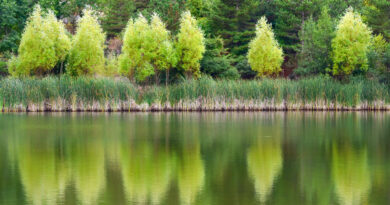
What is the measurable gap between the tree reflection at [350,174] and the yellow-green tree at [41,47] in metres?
26.6

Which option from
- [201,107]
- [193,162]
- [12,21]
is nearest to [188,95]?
[201,107]

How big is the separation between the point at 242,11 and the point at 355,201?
141 ft

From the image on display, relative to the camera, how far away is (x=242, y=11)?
54.0 meters

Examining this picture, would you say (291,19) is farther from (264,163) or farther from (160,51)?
(264,163)

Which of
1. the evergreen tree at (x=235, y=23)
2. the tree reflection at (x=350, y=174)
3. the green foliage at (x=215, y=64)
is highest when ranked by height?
the evergreen tree at (x=235, y=23)

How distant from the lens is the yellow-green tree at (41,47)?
42.0 m

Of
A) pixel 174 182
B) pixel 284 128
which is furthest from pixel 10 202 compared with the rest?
pixel 284 128

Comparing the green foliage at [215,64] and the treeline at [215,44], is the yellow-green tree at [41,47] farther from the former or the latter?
the green foliage at [215,64]

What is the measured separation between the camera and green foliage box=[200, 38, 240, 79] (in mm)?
45031

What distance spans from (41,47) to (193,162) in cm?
2770

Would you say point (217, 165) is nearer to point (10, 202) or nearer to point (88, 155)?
point (88, 155)

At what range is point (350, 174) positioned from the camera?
1491 cm

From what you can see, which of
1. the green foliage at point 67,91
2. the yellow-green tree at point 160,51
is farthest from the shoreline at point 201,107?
the yellow-green tree at point 160,51

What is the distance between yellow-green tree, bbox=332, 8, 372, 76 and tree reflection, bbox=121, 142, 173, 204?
1056 inches
